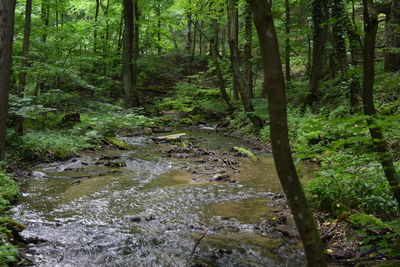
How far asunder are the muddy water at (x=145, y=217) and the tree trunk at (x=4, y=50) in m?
1.65

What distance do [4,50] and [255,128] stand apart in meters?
11.0

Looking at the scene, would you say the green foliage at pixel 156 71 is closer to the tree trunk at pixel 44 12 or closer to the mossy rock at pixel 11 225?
the tree trunk at pixel 44 12

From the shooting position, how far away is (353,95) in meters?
10.2

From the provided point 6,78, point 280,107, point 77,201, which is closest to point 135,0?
point 6,78

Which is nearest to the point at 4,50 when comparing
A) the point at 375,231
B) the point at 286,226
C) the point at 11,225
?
the point at 11,225

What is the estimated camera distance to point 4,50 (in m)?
7.02

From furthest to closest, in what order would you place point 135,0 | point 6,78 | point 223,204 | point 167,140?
point 135,0
point 167,140
point 6,78
point 223,204

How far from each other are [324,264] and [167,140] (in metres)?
11.8

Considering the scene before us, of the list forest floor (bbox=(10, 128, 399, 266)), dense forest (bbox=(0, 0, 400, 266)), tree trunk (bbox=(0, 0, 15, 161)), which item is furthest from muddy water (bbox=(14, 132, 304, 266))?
tree trunk (bbox=(0, 0, 15, 161))

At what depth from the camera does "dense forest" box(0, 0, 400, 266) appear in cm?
297

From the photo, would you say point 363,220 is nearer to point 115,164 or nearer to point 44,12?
point 115,164

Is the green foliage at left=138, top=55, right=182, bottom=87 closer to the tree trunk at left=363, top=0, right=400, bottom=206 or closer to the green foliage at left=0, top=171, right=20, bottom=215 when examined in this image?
the green foliage at left=0, top=171, right=20, bottom=215

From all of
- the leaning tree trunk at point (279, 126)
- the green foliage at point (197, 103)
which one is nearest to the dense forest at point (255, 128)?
the leaning tree trunk at point (279, 126)

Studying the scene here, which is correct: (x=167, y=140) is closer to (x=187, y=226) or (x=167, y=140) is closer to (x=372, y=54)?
(x=187, y=226)
